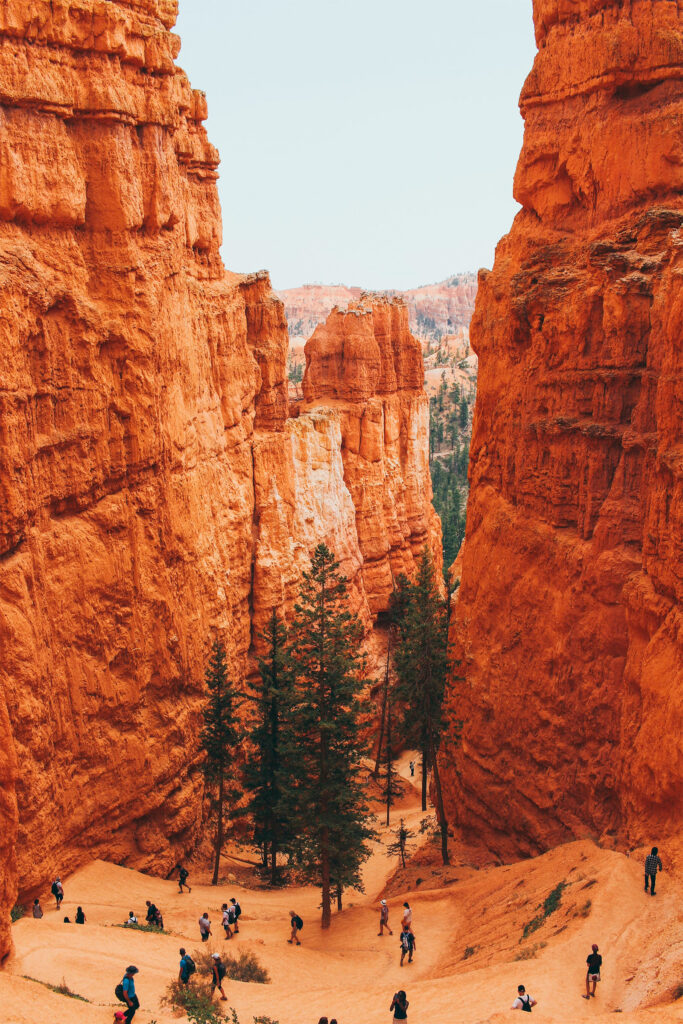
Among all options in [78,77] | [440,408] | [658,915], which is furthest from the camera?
[440,408]

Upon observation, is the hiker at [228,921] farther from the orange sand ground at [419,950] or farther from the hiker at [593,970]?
the hiker at [593,970]

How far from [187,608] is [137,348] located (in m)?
7.11

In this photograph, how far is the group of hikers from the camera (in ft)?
45.2

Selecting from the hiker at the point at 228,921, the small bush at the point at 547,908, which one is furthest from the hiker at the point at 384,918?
the small bush at the point at 547,908

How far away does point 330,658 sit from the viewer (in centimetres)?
2381

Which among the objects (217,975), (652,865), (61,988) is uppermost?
(652,865)

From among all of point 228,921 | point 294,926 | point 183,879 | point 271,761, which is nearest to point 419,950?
point 294,926

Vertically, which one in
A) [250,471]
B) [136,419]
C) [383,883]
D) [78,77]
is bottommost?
[383,883]

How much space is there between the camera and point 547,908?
17.0 m

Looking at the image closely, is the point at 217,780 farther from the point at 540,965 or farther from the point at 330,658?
the point at 540,965

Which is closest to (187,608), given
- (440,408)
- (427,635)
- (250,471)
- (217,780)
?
(217,780)

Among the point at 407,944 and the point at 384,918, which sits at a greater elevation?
the point at 407,944

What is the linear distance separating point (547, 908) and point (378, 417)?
102 feet

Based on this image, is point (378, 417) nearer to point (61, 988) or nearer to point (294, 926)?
point (294, 926)
